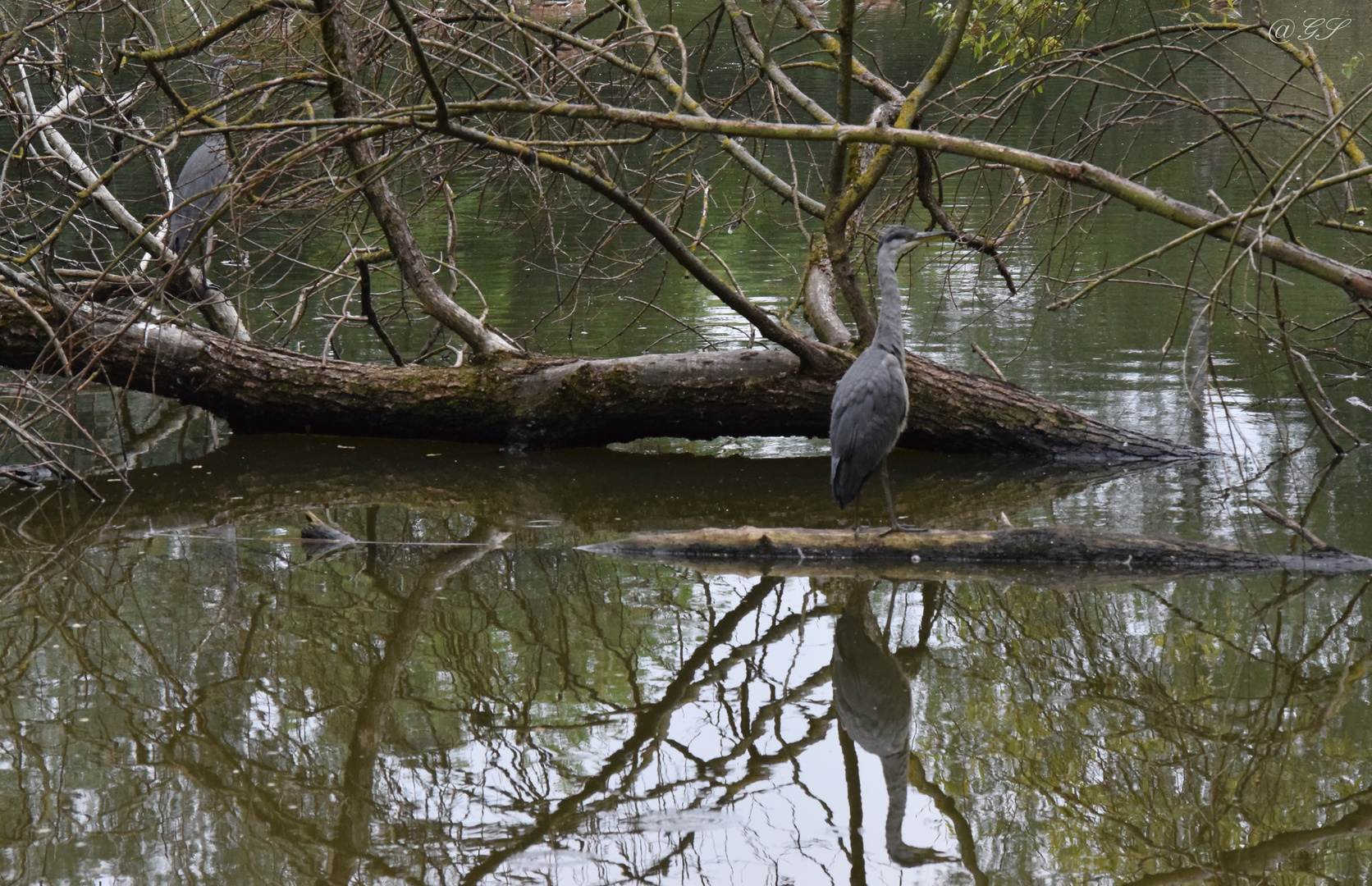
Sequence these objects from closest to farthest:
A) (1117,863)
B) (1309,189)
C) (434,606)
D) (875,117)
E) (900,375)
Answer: (1117,863), (1309,189), (434,606), (900,375), (875,117)

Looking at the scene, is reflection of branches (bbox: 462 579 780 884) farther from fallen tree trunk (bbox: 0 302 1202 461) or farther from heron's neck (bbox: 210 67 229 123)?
heron's neck (bbox: 210 67 229 123)

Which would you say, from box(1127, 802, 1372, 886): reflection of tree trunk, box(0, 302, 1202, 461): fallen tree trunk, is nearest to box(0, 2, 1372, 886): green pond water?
box(1127, 802, 1372, 886): reflection of tree trunk

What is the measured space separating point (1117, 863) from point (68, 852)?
9.40 feet

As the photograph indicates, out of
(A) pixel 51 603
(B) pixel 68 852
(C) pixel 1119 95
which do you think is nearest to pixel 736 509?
(A) pixel 51 603

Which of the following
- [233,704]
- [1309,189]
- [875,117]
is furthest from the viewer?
[875,117]

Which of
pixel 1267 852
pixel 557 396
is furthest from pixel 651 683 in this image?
pixel 557 396

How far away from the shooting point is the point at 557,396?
7641 mm

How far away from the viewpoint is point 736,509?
672 cm

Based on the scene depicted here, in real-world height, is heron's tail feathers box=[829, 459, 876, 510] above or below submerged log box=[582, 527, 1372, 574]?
above

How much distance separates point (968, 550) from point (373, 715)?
2.61 meters

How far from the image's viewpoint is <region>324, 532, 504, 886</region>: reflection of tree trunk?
11.6 feet

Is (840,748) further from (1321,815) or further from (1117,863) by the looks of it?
(1321,815)

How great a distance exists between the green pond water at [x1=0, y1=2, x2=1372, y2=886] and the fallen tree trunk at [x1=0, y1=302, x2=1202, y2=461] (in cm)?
29

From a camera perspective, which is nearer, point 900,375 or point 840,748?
point 840,748
